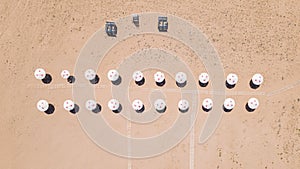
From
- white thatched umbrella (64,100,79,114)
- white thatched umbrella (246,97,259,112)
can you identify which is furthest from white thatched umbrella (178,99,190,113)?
white thatched umbrella (64,100,79,114)

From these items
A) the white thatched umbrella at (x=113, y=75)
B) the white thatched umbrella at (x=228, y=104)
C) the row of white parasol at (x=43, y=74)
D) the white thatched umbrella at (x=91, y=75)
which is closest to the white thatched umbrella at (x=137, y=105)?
the white thatched umbrella at (x=113, y=75)

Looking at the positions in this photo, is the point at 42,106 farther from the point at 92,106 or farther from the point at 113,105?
the point at 113,105

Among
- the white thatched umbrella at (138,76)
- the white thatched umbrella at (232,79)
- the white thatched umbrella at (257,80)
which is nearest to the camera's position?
the white thatched umbrella at (257,80)

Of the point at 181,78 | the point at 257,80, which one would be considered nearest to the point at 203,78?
the point at 181,78

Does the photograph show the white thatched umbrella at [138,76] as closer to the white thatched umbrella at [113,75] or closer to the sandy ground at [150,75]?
the sandy ground at [150,75]

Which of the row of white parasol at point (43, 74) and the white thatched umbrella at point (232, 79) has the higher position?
the row of white parasol at point (43, 74)

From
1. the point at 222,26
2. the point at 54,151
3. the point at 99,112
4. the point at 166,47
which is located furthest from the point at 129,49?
the point at 54,151
